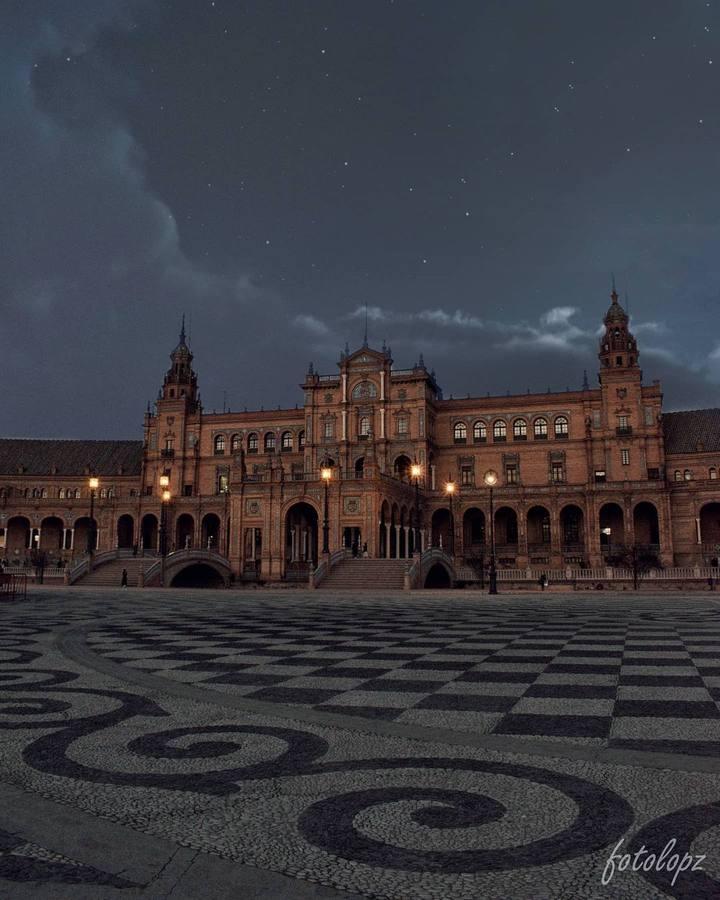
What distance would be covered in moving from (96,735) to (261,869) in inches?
103

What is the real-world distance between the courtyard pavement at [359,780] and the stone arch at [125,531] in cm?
7673

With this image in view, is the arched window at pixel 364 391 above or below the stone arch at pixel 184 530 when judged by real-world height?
above

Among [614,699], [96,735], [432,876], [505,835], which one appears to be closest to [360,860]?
[432,876]

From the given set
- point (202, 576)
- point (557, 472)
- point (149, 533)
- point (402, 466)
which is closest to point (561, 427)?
point (557, 472)

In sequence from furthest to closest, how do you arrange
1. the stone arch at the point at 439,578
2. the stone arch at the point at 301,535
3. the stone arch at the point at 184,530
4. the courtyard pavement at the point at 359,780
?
the stone arch at the point at 184,530
the stone arch at the point at 301,535
the stone arch at the point at 439,578
the courtyard pavement at the point at 359,780

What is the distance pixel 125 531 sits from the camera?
3255 inches

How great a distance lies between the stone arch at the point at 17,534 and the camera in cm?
8406

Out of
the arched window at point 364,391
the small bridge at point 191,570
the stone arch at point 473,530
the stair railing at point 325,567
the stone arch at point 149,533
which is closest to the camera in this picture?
the stair railing at point 325,567

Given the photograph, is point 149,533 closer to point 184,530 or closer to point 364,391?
point 184,530

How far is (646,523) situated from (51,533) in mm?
67578

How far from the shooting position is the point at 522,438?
249 feet

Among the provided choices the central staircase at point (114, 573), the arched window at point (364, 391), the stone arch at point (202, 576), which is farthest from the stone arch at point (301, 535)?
the arched window at point (364, 391)

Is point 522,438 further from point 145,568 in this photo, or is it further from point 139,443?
point 139,443

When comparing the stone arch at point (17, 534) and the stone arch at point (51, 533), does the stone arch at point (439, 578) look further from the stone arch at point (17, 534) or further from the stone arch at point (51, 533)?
the stone arch at point (17, 534)
